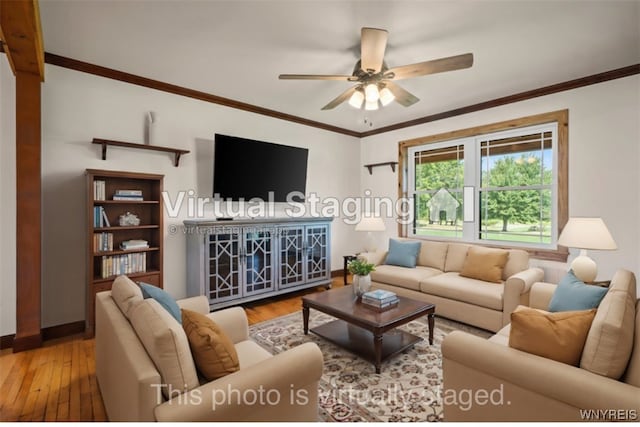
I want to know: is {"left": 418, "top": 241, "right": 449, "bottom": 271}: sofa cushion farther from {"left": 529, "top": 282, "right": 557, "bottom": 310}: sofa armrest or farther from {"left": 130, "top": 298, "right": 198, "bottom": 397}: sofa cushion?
{"left": 130, "top": 298, "right": 198, "bottom": 397}: sofa cushion

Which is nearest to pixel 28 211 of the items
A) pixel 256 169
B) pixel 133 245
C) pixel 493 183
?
pixel 133 245

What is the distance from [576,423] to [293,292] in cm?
357

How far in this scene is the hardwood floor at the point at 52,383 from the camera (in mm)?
1883

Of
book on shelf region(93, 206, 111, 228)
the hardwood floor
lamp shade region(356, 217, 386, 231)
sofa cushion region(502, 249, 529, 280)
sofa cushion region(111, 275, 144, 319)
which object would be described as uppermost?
book on shelf region(93, 206, 111, 228)

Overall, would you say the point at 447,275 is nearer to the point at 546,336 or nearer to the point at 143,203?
the point at 546,336

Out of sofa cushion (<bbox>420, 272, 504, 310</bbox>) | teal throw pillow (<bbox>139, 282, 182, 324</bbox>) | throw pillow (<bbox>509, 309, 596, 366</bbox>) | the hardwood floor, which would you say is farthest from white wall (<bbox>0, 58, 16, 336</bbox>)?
sofa cushion (<bbox>420, 272, 504, 310</bbox>)

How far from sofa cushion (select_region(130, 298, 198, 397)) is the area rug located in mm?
1018

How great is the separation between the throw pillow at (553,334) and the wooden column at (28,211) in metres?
3.62

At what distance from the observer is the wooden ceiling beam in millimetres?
1884

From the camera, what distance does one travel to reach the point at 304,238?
14.2 feet

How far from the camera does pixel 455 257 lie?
3926 millimetres

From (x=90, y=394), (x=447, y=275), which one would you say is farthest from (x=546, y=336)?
(x=90, y=394)

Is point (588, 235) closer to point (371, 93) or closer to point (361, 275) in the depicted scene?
point (361, 275)

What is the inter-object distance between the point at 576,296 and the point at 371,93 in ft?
6.69
